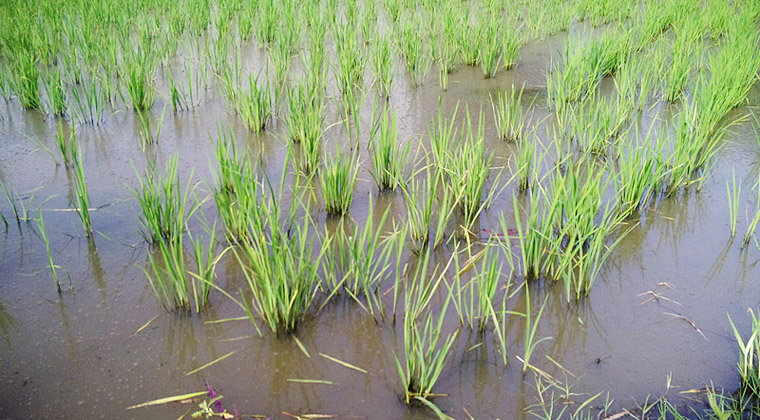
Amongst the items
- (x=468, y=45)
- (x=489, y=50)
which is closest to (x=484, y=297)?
(x=489, y=50)

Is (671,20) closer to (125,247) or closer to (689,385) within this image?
(689,385)

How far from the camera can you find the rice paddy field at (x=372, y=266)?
4.64 feet

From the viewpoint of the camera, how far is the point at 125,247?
1983 mm

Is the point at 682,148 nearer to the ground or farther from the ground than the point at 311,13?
nearer to the ground

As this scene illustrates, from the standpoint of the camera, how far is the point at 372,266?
1911 millimetres

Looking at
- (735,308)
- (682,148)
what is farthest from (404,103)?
(735,308)

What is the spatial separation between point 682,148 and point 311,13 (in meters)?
3.37

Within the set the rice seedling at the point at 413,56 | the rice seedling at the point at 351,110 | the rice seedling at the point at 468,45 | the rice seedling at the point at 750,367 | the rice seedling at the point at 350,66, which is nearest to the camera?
the rice seedling at the point at 750,367

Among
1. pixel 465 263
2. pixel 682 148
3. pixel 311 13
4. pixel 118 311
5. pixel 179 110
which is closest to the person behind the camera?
pixel 118 311

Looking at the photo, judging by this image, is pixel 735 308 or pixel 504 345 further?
pixel 735 308

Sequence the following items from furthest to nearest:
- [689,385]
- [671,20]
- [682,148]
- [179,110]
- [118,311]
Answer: [671,20]
[179,110]
[682,148]
[118,311]
[689,385]

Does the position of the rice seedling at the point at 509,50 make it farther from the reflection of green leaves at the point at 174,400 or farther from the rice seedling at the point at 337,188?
the reflection of green leaves at the point at 174,400

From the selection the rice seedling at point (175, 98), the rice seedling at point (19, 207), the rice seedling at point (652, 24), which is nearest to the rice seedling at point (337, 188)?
the rice seedling at point (19, 207)

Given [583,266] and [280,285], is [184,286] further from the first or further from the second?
[583,266]
